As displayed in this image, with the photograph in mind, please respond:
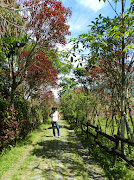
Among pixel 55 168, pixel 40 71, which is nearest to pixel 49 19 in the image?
pixel 40 71

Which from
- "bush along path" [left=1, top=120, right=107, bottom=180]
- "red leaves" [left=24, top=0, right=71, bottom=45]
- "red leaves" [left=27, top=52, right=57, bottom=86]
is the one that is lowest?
"bush along path" [left=1, top=120, right=107, bottom=180]

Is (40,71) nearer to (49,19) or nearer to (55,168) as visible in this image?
(49,19)

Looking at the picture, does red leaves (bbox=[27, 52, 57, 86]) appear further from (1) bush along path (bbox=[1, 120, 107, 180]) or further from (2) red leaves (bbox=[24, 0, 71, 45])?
(1) bush along path (bbox=[1, 120, 107, 180])

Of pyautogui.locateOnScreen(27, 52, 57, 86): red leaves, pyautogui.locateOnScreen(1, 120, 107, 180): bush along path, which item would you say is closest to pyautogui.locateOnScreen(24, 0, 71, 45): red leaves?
pyautogui.locateOnScreen(27, 52, 57, 86): red leaves

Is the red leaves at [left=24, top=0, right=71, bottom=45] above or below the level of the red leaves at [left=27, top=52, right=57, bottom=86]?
above

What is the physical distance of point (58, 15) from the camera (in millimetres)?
6492

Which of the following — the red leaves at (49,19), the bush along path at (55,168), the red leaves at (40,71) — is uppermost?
the red leaves at (49,19)

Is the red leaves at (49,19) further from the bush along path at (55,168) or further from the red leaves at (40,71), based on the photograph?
the bush along path at (55,168)

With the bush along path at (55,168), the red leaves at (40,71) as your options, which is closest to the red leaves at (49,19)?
the red leaves at (40,71)

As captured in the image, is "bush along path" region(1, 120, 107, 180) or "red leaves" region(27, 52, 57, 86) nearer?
"bush along path" region(1, 120, 107, 180)

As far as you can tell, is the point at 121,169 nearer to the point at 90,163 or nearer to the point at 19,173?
the point at 90,163

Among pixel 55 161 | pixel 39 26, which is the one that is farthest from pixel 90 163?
pixel 39 26

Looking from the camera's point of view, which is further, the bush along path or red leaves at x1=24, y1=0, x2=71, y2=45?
red leaves at x1=24, y1=0, x2=71, y2=45

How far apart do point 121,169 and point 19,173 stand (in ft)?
10.5
